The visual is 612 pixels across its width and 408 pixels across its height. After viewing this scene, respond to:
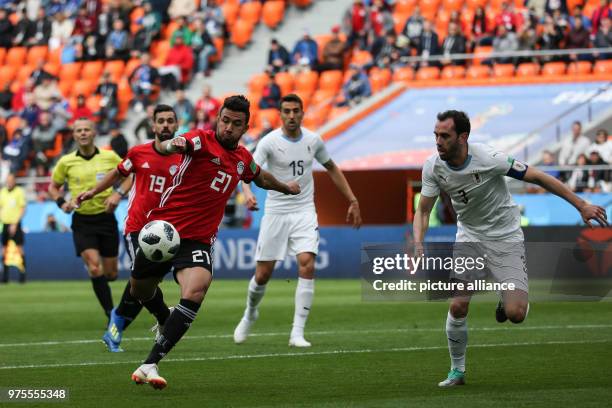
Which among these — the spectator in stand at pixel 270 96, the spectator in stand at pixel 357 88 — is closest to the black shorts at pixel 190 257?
the spectator in stand at pixel 357 88

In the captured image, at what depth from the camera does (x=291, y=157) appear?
1395 centimetres

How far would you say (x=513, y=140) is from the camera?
92.5 ft

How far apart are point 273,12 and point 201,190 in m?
26.8

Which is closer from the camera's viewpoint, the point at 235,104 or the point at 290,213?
the point at 235,104

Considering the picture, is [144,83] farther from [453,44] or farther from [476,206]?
[476,206]

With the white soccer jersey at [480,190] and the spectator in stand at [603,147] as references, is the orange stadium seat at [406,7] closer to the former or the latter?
the spectator in stand at [603,147]

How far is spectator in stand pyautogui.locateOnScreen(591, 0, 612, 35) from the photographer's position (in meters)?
28.9

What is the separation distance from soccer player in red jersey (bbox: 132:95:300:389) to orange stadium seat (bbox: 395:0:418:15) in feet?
77.7

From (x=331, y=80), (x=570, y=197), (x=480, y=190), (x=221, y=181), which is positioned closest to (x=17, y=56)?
(x=331, y=80)

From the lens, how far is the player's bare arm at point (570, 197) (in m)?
9.05

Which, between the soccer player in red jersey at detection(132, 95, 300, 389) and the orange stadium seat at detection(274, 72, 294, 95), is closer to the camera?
the soccer player in red jersey at detection(132, 95, 300, 389)

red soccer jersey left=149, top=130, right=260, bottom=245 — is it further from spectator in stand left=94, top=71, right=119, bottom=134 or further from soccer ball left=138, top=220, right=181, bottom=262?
spectator in stand left=94, top=71, right=119, bottom=134

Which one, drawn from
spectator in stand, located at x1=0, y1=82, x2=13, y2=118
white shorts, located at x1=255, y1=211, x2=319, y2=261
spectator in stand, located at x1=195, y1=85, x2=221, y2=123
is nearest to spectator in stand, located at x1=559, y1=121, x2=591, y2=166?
spectator in stand, located at x1=195, y1=85, x2=221, y2=123

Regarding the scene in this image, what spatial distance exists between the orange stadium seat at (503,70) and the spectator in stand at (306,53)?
5.24 meters
